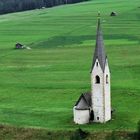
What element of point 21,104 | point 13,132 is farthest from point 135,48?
point 13,132

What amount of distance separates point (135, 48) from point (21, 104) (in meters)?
37.6

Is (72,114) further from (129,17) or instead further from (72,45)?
(129,17)

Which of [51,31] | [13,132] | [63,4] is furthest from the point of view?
[63,4]

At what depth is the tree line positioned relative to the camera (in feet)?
619

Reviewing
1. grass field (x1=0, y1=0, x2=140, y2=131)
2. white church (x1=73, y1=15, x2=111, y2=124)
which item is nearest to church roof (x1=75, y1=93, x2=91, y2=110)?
white church (x1=73, y1=15, x2=111, y2=124)

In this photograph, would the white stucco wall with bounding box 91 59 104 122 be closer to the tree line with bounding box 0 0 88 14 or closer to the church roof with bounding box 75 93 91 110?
the church roof with bounding box 75 93 91 110

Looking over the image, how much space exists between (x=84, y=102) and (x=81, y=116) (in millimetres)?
1638

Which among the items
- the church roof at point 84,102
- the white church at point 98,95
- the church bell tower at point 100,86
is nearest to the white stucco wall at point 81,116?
the white church at point 98,95

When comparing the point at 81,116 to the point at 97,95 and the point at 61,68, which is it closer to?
the point at 97,95

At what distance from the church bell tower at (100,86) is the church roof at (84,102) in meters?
0.63

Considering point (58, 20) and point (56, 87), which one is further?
point (58, 20)

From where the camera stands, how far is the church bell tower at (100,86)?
48781 millimetres

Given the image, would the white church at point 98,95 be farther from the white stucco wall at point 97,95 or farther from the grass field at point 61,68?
the grass field at point 61,68

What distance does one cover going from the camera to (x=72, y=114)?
50500mm
